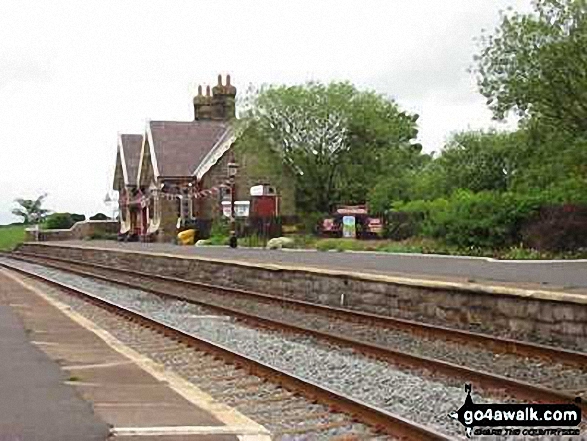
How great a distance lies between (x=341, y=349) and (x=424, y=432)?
7188 millimetres

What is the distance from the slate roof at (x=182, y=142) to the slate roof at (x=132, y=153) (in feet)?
27.9

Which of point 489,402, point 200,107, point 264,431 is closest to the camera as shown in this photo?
point 264,431

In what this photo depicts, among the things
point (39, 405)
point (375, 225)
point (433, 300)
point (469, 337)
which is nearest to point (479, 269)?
point (433, 300)

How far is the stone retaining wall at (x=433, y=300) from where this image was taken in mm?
13820

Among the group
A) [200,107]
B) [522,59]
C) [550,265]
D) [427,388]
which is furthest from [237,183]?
[427,388]

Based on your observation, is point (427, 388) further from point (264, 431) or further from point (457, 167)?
point (457, 167)

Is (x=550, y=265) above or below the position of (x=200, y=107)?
below

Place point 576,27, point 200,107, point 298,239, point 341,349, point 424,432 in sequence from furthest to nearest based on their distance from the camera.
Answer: point 200,107, point 298,239, point 576,27, point 341,349, point 424,432

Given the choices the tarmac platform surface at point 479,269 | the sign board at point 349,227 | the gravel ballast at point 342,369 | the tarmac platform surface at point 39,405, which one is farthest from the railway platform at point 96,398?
the sign board at point 349,227

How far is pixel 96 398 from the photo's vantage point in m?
9.33

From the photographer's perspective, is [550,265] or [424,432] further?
[550,265]

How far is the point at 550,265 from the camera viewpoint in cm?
2309

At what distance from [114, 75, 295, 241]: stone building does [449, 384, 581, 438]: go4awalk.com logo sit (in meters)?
47.3

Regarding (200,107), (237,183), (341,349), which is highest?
(200,107)
